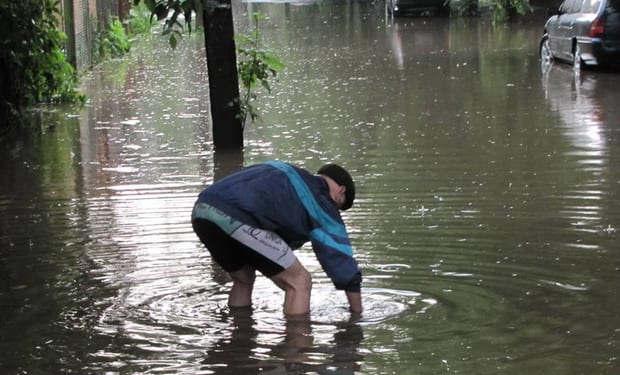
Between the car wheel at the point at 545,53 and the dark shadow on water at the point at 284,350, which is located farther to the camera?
the car wheel at the point at 545,53

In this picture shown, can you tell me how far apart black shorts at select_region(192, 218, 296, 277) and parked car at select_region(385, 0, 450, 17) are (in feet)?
115

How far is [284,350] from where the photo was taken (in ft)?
22.0

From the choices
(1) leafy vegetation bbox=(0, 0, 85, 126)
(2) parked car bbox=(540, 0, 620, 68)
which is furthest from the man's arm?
(2) parked car bbox=(540, 0, 620, 68)

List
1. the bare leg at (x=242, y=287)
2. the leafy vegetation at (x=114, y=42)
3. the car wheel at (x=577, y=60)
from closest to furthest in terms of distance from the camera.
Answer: the bare leg at (x=242, y=287) → the car wheel at (x=577, y=60) → the leafy vegetation at (x=114, y=42)

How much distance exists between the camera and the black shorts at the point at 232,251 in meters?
6.86

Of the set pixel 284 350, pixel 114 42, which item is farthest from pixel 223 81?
pixel 114 42

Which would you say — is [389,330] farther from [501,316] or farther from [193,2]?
[193,2]

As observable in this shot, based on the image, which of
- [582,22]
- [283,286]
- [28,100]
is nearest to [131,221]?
[283,286]

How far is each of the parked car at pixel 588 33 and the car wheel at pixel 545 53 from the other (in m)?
0.46

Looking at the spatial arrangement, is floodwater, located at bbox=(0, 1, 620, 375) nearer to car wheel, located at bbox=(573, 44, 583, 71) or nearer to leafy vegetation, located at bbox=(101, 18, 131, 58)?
car wheel, located at bbox=(573, 44, 583, 71)

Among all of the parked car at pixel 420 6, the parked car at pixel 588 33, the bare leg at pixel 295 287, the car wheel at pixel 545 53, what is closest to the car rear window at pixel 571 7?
the parked car at pixel 588 33

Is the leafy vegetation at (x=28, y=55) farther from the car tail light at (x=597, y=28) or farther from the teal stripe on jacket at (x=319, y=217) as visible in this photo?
the teal stripe on jacket at (x=319, y=217)

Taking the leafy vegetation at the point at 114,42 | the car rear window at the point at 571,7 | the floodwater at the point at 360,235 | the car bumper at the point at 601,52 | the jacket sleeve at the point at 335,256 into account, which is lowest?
the floodwater at the point at 360,235

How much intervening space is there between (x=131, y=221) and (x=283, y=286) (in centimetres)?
338
